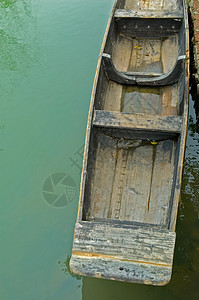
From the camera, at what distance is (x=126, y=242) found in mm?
3262

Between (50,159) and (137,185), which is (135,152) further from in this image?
(50,159)

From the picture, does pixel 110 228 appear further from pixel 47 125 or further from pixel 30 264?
pixel 47 125

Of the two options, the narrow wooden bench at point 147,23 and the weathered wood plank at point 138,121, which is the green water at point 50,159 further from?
the weathered wood plank at point 138,121

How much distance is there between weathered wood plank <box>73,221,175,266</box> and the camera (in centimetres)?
316

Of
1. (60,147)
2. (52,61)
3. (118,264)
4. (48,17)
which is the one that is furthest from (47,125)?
(48,17)

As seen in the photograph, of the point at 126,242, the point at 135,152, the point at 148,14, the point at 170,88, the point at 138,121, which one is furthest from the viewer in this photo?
the point at 148,14

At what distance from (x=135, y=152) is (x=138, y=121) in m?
0.58

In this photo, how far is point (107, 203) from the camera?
163 inches

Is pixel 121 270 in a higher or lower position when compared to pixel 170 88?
lower

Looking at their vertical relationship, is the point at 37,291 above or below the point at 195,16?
below

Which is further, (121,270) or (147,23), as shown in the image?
(147,23)

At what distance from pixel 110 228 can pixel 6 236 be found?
2297mm

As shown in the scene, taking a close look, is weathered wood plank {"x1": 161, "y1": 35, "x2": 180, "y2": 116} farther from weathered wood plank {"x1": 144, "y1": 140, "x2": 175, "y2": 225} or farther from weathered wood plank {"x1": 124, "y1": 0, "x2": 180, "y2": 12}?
weathered wood plank {"x1": 124, "y1": 0, "x2": 180, "y2": 12}

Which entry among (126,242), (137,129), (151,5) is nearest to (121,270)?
(126,242)
